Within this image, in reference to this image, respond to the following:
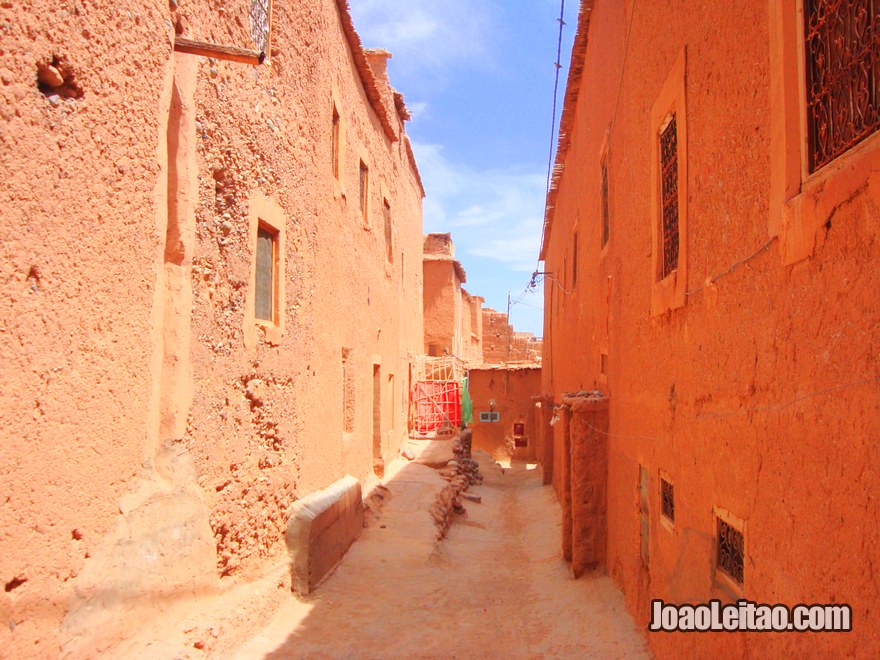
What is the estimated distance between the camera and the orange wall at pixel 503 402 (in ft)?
76.3

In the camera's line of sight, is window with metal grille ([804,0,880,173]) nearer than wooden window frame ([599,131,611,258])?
Yes

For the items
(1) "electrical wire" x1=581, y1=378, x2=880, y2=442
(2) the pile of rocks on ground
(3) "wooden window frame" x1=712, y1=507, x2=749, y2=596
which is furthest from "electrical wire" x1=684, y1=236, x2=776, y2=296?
(2) the pile of rocks on ground

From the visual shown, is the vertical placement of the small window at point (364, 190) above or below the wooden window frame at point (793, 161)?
above

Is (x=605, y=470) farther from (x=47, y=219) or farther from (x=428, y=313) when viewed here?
(x=428, y=313)

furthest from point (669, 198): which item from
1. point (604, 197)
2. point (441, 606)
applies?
point (441, 606)

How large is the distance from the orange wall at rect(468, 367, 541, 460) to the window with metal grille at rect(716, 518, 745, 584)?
771 inches

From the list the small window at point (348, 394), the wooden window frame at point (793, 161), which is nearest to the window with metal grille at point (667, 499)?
the wooden window frame at point (793, 161)

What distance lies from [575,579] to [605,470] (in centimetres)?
127

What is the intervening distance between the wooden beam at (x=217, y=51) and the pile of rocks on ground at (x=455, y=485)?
691 centimetres

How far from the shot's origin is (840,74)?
223cm

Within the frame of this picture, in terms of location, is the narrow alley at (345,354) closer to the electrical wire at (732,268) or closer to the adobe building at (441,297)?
the electrical wire at (732,268)

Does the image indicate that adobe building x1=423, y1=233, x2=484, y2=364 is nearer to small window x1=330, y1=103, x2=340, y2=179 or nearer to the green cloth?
the green cloth

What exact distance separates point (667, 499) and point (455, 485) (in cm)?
846

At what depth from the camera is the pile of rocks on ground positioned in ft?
34.2
